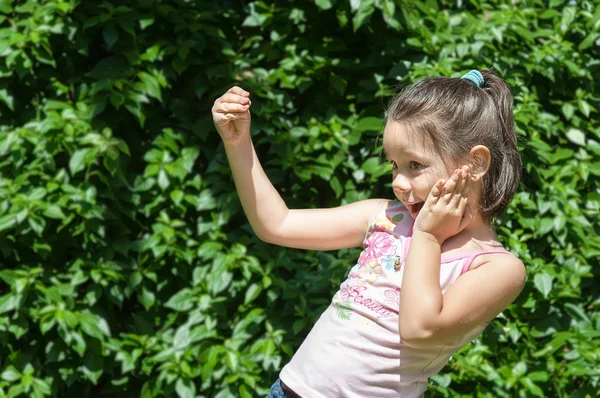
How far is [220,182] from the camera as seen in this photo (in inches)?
129

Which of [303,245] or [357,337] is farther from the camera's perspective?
[303,245]

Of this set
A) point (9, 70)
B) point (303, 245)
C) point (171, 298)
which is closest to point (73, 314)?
point (171, 298)

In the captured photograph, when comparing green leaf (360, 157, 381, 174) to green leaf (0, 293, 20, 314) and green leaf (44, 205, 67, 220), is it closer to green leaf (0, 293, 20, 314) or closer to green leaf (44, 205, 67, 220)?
green leaf (44, 205, 67, 220)

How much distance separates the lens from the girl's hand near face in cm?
174

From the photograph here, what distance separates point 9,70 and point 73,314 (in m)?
0.97

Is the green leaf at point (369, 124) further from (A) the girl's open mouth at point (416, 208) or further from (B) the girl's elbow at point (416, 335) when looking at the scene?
(B) the girl's elbow at point (416, 335)

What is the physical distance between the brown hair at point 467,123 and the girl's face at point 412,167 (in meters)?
0.02

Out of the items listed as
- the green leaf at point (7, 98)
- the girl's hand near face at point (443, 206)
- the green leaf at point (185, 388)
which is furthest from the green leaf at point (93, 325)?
the girl's hand near face at point (443, 206)

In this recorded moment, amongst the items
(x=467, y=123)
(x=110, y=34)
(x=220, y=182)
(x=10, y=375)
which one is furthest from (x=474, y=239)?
(x=10, y=375)

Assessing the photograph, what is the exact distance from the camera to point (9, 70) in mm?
3316

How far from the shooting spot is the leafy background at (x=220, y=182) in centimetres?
317

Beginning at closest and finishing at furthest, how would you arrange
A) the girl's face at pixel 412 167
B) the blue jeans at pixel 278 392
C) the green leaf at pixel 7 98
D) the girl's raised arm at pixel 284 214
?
the girl's face at pixel 412 167
the blue jeans at pixel 278 392
the girl's raised arm at pixel 284 214
the green leaf at pixel 7 98

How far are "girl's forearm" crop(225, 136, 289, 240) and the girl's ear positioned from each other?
1.64 ft

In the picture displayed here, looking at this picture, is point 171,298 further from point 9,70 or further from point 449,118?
point 449,118
